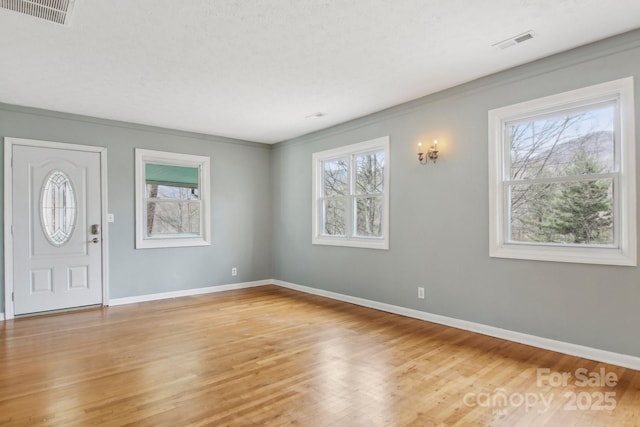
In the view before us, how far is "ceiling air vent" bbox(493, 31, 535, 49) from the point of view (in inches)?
113

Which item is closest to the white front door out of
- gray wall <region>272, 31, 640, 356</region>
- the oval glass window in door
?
the oval glass window in door

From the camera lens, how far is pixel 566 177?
3.24 m

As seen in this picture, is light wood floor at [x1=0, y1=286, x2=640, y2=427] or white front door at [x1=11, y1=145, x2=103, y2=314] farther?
white front door at [x1=11, y1=145, x2=103, y2=314]

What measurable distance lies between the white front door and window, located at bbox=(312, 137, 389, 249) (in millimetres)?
3222

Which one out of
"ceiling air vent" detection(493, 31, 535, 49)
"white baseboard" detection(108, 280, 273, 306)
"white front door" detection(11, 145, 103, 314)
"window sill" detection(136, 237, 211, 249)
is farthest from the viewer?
"window sill" detection(136, 237, 211, 249)

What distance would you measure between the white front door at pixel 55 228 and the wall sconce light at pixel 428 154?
172 inches

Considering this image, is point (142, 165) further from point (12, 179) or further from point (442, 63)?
point (442, 63)

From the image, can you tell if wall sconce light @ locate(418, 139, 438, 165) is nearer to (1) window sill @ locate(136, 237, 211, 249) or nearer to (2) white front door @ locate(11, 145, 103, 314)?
(1) window sill @ locate(136, 237, 211, 249)

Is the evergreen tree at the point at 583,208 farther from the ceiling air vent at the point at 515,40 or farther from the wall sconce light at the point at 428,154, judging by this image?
the wall sconce light at the point at 428,154

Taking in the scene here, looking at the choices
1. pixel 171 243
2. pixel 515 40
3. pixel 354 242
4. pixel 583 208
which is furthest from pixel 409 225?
pixel 171 243

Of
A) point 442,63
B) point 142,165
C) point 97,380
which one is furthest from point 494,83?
point 142,165

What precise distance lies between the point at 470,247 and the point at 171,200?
4.44m

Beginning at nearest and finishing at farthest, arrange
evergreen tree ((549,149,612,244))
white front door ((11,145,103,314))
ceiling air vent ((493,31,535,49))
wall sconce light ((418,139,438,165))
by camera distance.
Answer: ceiling air vent ((493,31,535,49))
evergreen tree ((549,149,612,244))
wall sconce light ((418,139,438,165))
white front door ((11,145,103,314))

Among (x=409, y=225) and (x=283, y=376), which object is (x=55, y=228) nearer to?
(x=283, y=376)
